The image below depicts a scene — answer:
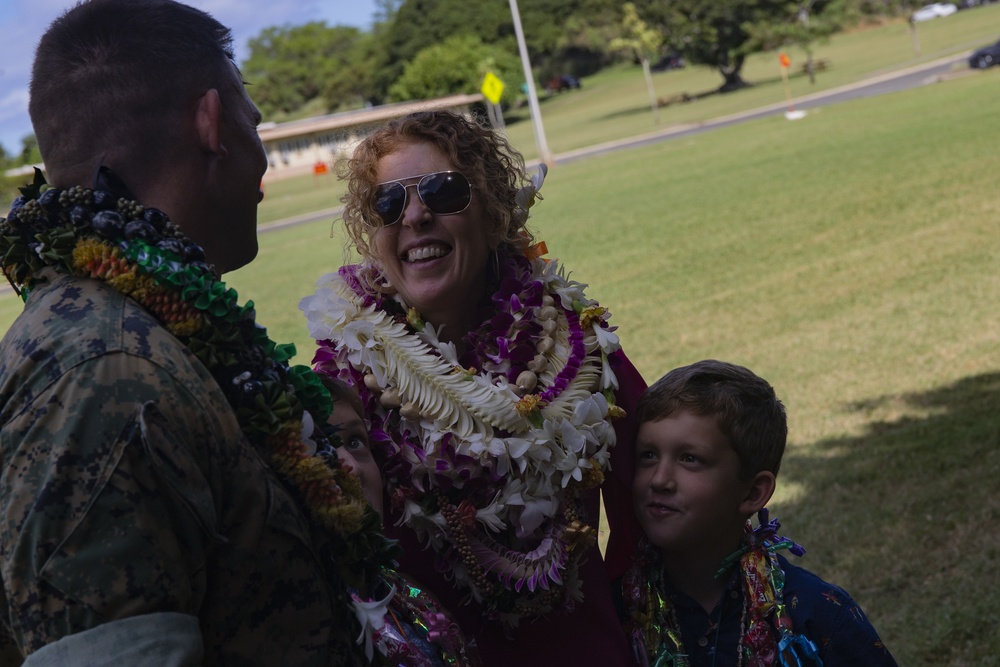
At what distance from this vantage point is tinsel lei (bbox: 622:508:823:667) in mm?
2591

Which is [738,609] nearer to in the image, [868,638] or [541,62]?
[868,638]

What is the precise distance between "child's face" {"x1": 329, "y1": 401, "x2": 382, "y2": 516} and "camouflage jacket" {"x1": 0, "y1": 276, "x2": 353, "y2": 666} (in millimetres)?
761

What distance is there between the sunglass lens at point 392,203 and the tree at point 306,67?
92.2 metres

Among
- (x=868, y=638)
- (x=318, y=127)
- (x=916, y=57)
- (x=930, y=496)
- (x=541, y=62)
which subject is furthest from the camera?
→ (x=541, y=62)

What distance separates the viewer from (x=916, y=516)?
5.53m

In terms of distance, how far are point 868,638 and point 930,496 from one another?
3.44 m

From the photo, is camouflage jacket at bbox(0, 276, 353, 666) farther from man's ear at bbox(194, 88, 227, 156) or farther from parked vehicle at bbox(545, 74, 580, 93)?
parked vehicle at bbox(545, 74, 580, 93)

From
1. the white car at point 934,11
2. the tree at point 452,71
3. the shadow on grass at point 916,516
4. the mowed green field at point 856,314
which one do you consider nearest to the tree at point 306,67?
the tree at point 452,71

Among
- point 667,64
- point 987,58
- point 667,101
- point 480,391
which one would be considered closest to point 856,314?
point 480,391

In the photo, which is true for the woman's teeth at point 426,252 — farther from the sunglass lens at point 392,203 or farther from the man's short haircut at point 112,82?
the man's short haircut at point 112,82

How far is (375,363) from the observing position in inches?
111

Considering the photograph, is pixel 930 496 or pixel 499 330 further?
pixel 930 496

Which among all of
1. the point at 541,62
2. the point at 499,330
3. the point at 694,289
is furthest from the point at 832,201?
the point at 541,62

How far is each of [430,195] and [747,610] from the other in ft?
4.55
